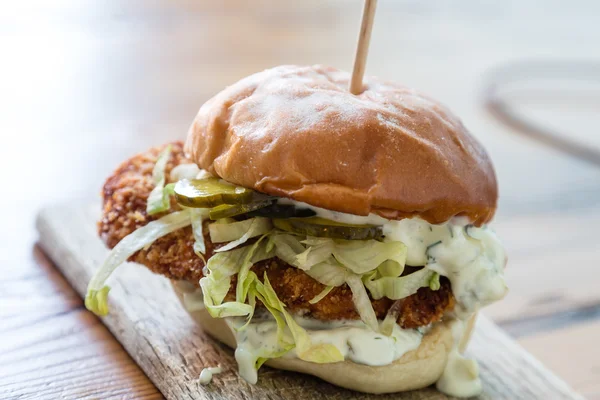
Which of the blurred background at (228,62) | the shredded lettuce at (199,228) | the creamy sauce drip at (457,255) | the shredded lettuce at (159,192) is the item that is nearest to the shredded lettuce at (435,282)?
the creamy sauce drip at (457,255)

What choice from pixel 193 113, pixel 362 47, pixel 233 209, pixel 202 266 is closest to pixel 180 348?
pixel 202 266

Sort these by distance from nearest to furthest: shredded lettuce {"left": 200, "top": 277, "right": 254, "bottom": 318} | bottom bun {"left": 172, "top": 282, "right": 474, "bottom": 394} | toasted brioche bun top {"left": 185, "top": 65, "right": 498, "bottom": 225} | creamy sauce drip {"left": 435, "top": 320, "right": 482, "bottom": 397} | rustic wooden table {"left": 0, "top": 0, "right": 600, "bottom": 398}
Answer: toasted brioche bun top {"left": 185, "top": 65, "right": 498, "bottom": 225}, shredded lettuce {"left": 200, "top": 277, "right": 254, "bottom": 318}, bottom bun {"left": 172, "top": 282, "right": 474, "bottom": 394}, creamy sauce drip {"left": 435, "top": 320, "right": 482, "bottom": 397}, rustic wooden table {"left": 0, "top": 0, "right": 600, "bottom": 398}

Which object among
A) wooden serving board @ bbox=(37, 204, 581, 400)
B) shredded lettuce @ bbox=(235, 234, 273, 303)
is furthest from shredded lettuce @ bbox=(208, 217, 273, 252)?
wooden serving board @ bbox=(37, 204, 581, 400)

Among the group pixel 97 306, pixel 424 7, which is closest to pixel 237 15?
pixel 424 7

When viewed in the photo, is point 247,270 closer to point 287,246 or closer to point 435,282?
point 287,246

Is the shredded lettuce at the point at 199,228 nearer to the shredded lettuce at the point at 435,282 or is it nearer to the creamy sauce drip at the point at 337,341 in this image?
the creamy sauce drip at the point at 337,341

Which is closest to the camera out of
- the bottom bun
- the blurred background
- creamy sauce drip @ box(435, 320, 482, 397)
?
the bottom bun

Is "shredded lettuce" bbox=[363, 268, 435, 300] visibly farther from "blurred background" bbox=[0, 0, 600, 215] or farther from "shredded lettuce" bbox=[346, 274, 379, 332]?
"blurred background" bbox=[0, 0, 600, 215]
